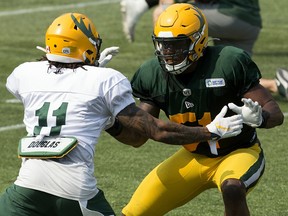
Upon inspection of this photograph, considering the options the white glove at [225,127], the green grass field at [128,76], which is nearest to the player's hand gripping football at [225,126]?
the white glove at [225,127]

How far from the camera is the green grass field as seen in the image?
25.2 feet

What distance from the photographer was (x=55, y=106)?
5441 millimetres

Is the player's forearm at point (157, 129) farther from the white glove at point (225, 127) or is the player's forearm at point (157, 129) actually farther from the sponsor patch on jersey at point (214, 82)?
the sponsor patch on jersey at point (214, 82)

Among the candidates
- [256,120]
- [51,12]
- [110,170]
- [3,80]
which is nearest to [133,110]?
[256,120]

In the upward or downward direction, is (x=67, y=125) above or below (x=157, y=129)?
above

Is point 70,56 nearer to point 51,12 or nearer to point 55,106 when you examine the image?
point 55,106

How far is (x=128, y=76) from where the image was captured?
1188 cm

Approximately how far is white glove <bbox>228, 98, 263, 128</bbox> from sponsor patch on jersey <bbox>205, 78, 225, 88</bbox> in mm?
413

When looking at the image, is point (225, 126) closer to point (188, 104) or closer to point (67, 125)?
point (188, 104)

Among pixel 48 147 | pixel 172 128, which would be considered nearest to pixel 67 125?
pixel 48 147

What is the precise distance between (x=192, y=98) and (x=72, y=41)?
1013mm

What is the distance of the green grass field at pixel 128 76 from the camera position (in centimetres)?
769

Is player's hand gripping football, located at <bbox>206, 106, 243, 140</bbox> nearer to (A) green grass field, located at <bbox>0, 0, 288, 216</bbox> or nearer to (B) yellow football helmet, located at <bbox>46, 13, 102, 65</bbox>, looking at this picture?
(B) yellow football helmet, located at <bbox>46, 13, 102, 65</bbox>

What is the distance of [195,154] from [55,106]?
1.29m
